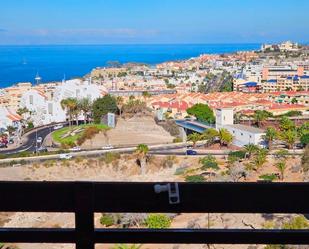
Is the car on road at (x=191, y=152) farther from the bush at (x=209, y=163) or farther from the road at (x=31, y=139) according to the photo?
the road at (x=31, y=139)

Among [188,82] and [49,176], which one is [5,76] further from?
[49,176]

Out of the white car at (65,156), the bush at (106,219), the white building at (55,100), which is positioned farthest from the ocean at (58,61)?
the bush at (106,219)

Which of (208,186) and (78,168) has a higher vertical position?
(208,186)

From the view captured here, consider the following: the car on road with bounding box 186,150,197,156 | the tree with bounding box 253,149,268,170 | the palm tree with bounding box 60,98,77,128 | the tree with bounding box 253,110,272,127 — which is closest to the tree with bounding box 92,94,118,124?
the palm tree with bounding box 60,98,77,128

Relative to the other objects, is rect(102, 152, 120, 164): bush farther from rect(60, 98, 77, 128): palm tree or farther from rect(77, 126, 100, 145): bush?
rect(60, 98, 77, 128): palm tree

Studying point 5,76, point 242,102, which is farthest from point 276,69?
point 5,76

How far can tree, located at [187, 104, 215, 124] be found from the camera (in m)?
17.6

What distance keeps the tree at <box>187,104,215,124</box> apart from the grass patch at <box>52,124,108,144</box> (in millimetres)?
3684

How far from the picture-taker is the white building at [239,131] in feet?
42.1

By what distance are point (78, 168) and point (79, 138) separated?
3.30 metres

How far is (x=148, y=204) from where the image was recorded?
0.61 meters

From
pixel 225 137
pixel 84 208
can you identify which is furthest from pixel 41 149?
pixel 84 208

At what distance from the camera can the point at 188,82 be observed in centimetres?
3591

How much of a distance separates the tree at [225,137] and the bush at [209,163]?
2.20 meters
